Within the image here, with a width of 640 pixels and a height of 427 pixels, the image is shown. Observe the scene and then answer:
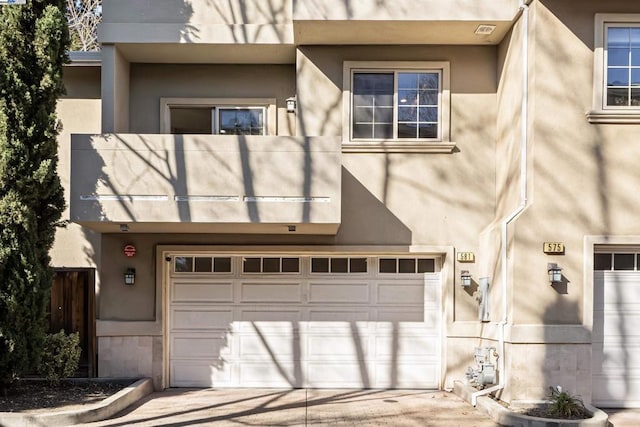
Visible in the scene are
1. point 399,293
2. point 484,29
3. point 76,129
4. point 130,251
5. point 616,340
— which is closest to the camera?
point 616,340

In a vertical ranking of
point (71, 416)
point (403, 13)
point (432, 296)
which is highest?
point (403, 13)

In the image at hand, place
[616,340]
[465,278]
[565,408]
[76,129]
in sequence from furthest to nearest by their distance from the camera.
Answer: [76,129] < [465,278] < [616,340] < [565,408]

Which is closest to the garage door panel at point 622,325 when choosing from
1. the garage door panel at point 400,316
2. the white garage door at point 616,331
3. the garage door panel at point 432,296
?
the white garage door at point 616,331

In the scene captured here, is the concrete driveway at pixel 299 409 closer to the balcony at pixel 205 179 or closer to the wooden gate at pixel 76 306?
the wooden gate at pixel 76 306

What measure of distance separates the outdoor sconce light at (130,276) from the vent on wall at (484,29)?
6785 millimetres

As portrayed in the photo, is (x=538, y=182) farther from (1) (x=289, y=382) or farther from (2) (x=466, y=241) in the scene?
(1) (x=289, y=382)

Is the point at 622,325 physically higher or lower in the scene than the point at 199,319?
higher

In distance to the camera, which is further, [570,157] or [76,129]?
[76,129]

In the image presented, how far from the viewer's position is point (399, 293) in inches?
435

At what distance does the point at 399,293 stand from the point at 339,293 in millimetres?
1020

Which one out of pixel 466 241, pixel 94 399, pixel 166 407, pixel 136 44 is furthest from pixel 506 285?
pixel 136 44

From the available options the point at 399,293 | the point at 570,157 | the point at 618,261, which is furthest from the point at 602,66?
the point at 399,293

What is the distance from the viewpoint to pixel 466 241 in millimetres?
10703

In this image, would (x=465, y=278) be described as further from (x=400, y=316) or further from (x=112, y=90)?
(x=112, y=90)
